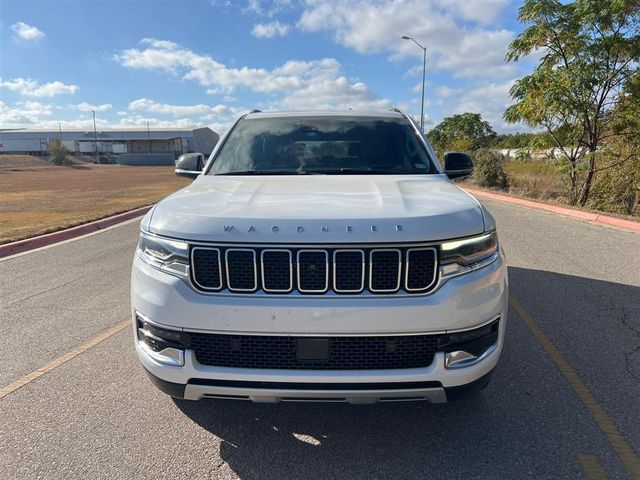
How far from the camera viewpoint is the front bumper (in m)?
2.32

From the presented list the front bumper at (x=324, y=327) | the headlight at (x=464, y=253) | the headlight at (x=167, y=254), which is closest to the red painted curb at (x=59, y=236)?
the headlight at (x=167, y=254)

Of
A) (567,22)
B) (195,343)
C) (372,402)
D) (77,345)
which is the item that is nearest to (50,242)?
(77,345)

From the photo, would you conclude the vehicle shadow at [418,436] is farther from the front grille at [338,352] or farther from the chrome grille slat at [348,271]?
the chrome grille slat at [348,271]

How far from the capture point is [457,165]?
4234mm

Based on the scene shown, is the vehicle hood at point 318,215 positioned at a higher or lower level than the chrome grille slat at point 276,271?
higher

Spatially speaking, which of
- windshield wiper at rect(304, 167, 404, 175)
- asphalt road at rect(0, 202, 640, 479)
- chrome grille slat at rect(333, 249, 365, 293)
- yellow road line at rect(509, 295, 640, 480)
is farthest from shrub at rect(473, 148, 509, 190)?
chrome grille slat at rect(333, 249, 365, 293)

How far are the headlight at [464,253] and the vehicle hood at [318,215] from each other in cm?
5

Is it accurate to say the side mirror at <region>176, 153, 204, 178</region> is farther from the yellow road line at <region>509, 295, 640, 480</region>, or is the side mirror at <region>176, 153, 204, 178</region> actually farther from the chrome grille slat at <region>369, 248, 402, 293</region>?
the yellow road line at <region>509, 295, 640, 480</region>

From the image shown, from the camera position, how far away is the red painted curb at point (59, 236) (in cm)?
827

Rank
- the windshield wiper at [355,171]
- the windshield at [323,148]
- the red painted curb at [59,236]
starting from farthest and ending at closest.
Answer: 1. the red painted curb at [59,236]
2. the windshield at [323,148]
3. the windshield wiper at [355,171]

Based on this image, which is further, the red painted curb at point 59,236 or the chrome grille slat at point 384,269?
the red painted curb at point 59,236

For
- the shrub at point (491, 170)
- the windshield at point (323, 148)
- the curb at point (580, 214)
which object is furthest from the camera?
the shrub at point (491, 170)

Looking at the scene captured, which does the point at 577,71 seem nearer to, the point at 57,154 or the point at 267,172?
the point at 267,172

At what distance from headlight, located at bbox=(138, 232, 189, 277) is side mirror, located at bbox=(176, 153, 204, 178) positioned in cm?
190
